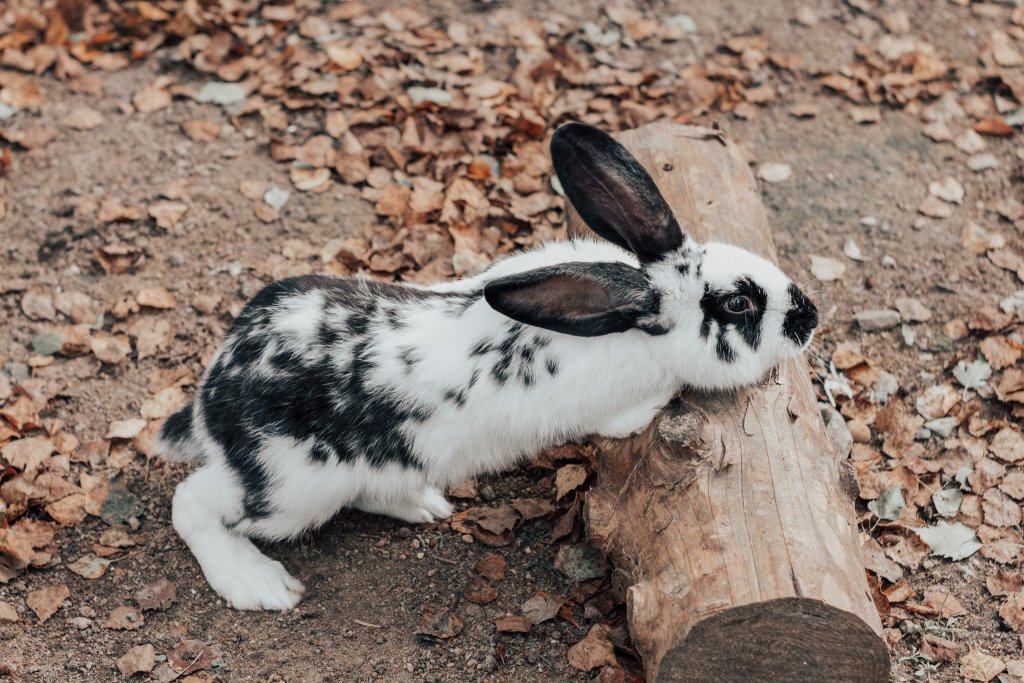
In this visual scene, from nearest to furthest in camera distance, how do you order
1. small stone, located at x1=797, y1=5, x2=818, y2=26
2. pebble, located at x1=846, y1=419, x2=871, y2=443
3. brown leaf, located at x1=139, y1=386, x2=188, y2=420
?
pebble, located at x1=846, y1=419, x2=871, y2=443 < brown leaf, located at x1=139, y1=386, x2=188, y2=420 < small stone, located at x1=797, y1=5, x2=818, y2=26

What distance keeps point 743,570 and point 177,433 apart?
7.70ft

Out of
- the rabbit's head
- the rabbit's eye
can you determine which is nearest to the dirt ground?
the rabbit's head

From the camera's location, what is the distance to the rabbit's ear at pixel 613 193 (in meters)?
3.75

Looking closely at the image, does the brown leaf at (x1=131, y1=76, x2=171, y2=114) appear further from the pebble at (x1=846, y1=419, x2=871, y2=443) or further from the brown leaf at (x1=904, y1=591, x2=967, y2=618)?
the brown leaf at (x1=904, y1=591, x2=967, y2=618)

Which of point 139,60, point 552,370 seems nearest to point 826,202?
point 552,370

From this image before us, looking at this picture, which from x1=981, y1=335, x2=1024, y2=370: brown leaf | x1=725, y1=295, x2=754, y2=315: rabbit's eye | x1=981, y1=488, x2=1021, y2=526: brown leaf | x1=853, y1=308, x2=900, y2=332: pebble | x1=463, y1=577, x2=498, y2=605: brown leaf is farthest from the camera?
x1=853, y1=308, x2=900, y2=332: pebble

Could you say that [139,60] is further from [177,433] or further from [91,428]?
[177,433]

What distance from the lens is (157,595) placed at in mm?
4191

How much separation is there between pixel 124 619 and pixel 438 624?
1.22 m

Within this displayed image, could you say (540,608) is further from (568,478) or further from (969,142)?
(969,142)

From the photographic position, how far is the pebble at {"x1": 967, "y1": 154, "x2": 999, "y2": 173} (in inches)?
245

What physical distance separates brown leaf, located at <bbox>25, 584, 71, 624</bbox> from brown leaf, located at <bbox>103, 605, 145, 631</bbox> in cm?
21

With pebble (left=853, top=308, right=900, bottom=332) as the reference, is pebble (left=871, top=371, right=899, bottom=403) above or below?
below

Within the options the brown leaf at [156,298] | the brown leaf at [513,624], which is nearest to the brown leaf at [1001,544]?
the brown leaf at [513,624]
